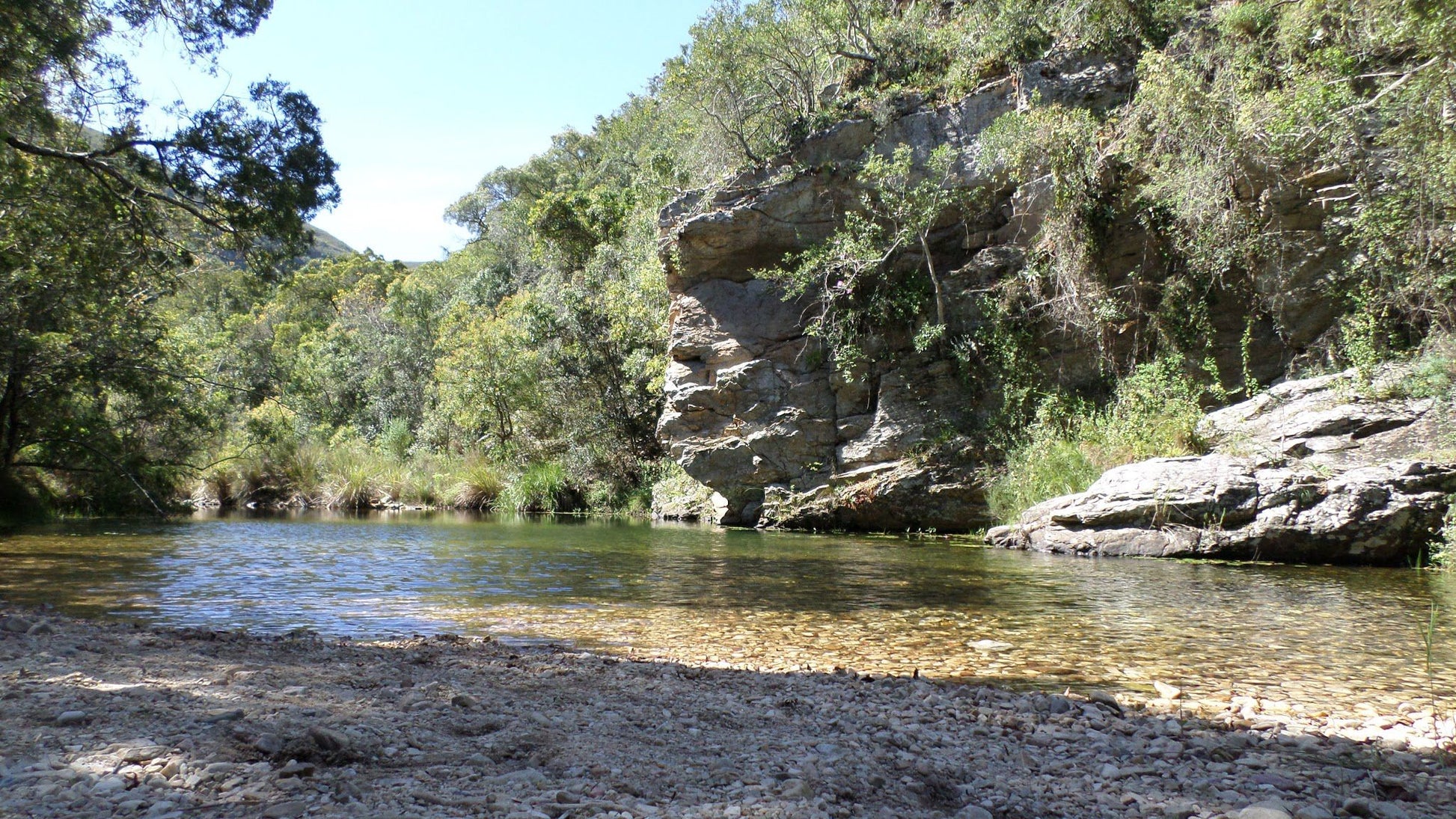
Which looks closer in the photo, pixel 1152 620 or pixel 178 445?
pixel 1152 620

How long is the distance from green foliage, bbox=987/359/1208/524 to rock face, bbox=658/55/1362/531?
84 cm

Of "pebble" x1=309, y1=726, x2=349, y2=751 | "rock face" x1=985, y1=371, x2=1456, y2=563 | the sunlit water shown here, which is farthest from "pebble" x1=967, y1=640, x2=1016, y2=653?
"rock face" x1=985, y1=371, x2=1456, y2=563

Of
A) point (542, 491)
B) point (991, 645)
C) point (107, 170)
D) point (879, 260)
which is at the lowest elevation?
point (991, 645)

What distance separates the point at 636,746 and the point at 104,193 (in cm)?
1253

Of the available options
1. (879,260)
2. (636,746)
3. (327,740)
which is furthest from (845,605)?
(879,260)

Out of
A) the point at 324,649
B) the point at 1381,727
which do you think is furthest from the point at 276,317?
the point at 1381,727

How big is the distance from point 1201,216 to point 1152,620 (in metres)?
10.7

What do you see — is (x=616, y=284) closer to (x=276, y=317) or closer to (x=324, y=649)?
(x=324, y=649)

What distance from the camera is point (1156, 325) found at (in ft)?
50.5

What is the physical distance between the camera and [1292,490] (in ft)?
34.6

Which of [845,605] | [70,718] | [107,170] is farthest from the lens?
[107,170]

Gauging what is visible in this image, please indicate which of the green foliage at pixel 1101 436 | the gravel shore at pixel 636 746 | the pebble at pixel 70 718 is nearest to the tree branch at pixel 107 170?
the gravel shore at pixel 636 746

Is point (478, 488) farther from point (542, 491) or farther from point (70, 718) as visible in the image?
point (70, 718)

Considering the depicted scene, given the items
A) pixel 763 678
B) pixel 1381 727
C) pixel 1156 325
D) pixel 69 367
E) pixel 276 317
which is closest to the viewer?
pixel 1381 727
